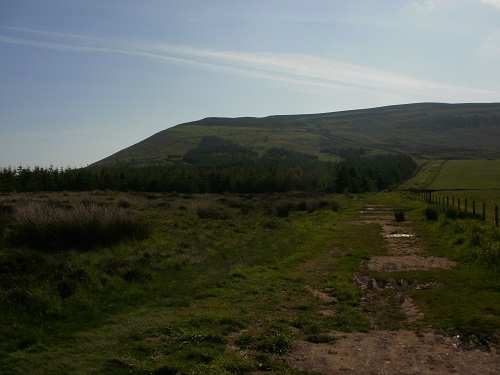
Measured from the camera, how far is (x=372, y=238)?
19.9 metres

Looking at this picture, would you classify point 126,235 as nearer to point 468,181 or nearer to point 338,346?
point 338,346

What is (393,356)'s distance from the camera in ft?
21.5

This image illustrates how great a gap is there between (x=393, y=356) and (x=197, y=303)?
416cm

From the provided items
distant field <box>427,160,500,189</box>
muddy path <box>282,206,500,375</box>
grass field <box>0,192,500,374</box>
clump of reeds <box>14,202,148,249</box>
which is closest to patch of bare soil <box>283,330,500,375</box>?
muddy path <box>282,206,500,375</box>

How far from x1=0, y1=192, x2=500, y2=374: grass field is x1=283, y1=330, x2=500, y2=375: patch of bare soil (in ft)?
1.11

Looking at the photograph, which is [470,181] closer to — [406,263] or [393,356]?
[406,263]

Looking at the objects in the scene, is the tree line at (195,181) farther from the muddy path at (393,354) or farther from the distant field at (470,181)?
the muddy path at (393,354)

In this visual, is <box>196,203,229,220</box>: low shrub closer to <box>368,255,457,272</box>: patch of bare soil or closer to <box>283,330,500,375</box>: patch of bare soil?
<box>368,255,457,272</box>: patch of bare soil

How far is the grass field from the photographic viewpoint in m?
6.45

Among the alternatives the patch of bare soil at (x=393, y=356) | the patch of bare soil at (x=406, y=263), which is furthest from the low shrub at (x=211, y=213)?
the patch of bare soil at (x=393, y=356)

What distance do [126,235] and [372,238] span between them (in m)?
10.1

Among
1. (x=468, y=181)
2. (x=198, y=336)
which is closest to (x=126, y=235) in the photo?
(x=198, y=336)

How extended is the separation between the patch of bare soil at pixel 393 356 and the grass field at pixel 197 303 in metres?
0.34

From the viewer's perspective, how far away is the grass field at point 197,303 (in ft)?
21.2
